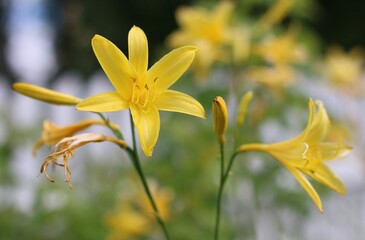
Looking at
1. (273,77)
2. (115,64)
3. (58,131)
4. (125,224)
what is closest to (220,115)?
(115,64)

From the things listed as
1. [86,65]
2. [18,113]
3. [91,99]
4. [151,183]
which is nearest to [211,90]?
[151,183]

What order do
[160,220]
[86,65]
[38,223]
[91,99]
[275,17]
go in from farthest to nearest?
[86,65], [275,17], [38,223], [160,220], [91,99]

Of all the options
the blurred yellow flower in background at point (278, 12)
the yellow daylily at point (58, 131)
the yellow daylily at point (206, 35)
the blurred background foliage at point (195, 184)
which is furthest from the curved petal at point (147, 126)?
the blurred yellow flower in background at point (278, 12)

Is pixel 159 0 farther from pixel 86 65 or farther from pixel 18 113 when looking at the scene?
pixel 18 113

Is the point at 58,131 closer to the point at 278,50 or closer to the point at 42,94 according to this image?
the point at 42,94

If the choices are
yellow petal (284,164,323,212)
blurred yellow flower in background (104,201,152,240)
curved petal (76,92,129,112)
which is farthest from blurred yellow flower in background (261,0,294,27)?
curved petal (76,92,129,112)

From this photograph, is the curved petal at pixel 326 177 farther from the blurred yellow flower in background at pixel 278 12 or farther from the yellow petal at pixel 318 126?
the blurred yellow flower in background at pixel 278 12

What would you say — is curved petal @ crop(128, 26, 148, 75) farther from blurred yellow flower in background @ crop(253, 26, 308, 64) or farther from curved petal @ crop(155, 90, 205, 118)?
blurred yellow flower in background @ crop(253, 26, 308, 64)
